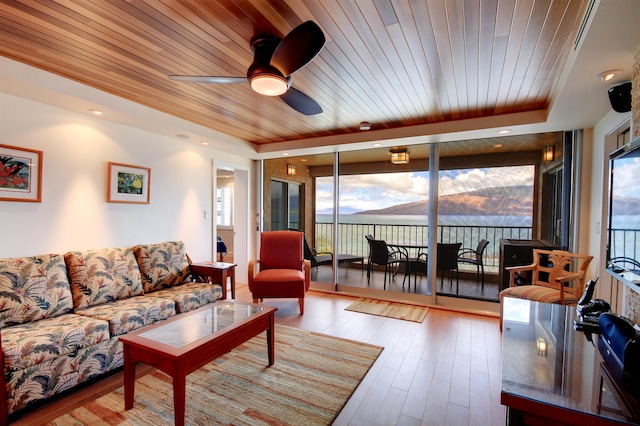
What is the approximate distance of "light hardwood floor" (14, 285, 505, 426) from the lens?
1942 millimetres

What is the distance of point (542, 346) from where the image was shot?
147 centimetres

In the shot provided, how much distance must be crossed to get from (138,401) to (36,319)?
1114 mm

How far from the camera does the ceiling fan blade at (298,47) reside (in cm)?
145

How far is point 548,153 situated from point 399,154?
1890 mm

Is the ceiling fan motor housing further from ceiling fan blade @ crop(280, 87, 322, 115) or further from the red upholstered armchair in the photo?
the red upholstered armchair

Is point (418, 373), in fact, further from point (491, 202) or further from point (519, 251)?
point (491, 202)

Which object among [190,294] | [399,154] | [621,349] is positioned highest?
[399,154]

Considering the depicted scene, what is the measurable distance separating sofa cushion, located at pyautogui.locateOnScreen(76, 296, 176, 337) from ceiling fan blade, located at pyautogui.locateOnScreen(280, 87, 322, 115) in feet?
7.16

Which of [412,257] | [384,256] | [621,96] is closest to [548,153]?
[621,96]

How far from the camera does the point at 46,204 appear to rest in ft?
9.17

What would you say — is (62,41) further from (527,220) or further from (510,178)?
(527,220)

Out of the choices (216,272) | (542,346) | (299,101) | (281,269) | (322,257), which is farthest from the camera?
(322,257)

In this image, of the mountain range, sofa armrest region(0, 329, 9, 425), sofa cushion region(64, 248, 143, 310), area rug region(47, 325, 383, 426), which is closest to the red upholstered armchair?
area rug region(47, 325, 383, 426)

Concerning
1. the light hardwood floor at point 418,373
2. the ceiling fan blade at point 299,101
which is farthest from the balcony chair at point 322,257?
the ceiling fan blade at point 299,101
